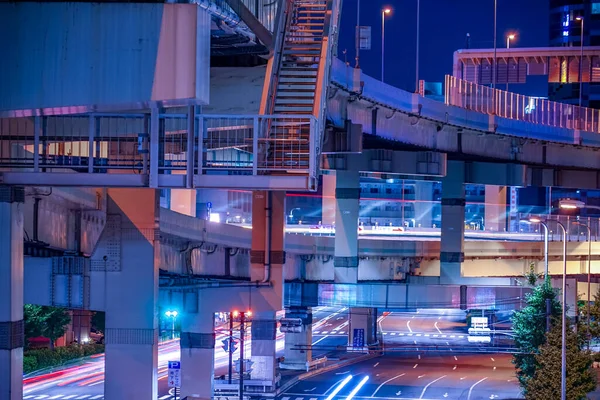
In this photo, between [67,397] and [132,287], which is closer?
[132,287]

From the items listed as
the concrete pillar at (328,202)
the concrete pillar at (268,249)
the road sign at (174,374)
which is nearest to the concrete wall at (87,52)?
the concrete pillar at (268,249)

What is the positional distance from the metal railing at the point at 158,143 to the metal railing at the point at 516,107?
24.7 metres

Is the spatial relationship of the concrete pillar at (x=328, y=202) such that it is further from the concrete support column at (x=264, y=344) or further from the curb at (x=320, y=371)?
the concrete support column at (x=264, y=344)

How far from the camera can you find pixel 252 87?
23.4 metres

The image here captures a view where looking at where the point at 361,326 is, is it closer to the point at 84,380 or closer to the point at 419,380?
the point at 419,380

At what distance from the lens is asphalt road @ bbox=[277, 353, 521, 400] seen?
48219mm

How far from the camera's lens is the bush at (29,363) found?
5728 centimetres

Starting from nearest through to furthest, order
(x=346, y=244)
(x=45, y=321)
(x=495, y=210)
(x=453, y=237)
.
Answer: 1. (x=346, y=244)
2. (x=453, y=237)
3. (x=45, y=321)
4. (x=495, y=210)

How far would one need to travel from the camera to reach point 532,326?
40.2 metres

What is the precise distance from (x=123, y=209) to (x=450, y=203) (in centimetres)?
3448

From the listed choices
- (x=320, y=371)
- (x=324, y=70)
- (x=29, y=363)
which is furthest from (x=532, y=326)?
(x=29, y=363)

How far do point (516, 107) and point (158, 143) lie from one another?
3425 centimetres

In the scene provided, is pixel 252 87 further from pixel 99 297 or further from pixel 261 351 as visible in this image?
pixel 261 351

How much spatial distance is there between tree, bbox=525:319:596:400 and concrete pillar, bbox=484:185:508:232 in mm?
45107
